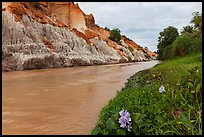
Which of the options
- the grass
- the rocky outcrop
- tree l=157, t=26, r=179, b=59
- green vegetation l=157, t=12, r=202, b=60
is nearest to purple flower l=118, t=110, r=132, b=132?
A: the grass

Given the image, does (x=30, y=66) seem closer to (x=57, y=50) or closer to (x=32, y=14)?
(x=57, y=50)

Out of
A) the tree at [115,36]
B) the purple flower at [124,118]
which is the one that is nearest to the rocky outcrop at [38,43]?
the tree at [115,36]

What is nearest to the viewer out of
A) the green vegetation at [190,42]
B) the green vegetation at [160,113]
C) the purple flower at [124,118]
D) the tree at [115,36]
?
the purple flower at [124,118]

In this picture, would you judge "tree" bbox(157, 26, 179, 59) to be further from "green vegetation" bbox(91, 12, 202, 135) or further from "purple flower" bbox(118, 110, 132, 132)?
"purple flower" bbox(118, 110, 132, 132)

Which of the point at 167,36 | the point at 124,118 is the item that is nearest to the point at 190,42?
the point at 167,36

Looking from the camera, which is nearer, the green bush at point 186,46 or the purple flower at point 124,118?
the purple flower at point 124,118

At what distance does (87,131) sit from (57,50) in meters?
23.9

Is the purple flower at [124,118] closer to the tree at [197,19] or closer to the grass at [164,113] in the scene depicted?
the grass at [164,113]

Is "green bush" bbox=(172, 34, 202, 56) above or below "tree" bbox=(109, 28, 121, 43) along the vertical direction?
below

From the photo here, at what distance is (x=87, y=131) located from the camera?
421 centimetres

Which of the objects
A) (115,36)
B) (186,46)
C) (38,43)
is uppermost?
(115,36)

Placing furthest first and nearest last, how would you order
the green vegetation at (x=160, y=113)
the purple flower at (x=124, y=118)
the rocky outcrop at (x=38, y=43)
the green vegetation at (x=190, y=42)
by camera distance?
the rocky outcrop at (x=38, y=43)
the green vegetation at (x=190, y=42)
the green vegetation at (x=160, y=113)
the purple flower at (x=124, y=118)

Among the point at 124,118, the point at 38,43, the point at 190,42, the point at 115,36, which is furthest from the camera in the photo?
the point at 115,36

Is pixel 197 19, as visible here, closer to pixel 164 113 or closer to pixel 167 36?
pixel 167 36
